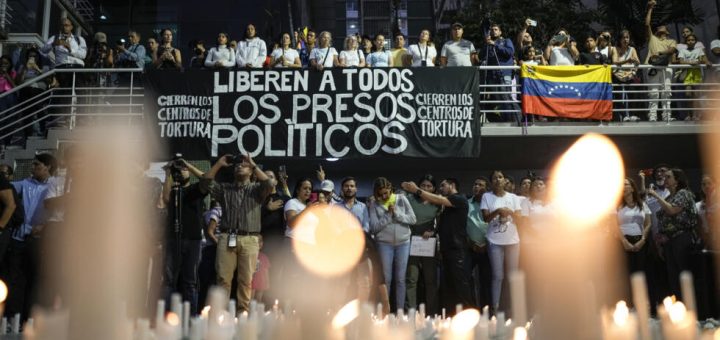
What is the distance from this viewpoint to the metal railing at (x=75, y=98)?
1105 centimetres

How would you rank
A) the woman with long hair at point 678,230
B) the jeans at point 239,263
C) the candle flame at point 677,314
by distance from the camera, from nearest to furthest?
the candle flame at point 677,314
the jeans at point 239,263
the woman with long hair at point 678,230

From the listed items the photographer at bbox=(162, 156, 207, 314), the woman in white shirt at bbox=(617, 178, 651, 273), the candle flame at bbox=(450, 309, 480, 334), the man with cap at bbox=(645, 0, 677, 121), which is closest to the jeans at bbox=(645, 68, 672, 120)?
the man with cap at bbox=(645, 0, 677, 121)

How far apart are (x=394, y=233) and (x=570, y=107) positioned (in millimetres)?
4827

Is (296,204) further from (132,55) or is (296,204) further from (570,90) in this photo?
(570,90)

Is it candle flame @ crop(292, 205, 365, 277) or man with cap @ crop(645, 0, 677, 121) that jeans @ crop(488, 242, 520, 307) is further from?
man with cap @ crop(645, 0, 677, 121)

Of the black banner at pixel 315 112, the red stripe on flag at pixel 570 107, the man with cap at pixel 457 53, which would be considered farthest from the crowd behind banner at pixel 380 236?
the man with cap at pixel 457 53

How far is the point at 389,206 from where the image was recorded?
840cm

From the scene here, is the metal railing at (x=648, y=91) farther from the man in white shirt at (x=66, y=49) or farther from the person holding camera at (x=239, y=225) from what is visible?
the man in white shirt at (x=66, y=49)

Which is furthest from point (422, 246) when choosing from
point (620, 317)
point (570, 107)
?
point (620, 317)

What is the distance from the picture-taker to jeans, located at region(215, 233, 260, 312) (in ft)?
24.4

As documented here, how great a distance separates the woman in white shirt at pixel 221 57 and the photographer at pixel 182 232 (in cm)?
363

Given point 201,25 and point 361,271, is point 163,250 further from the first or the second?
point 201,25

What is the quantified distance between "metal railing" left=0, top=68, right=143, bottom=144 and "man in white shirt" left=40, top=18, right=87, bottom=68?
0.76 ft

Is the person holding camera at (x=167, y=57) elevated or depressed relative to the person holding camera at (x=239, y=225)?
elevated
